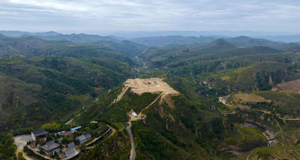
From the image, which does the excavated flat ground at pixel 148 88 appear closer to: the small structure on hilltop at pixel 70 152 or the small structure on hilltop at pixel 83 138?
the small structure on hilltop at pixel 83 138

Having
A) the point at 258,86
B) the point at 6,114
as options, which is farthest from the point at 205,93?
the point at 6,114

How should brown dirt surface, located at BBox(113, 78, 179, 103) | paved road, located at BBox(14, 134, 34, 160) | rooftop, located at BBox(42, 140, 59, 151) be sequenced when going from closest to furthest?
rooftop, located at BBox(42, 140, 59, 151) < paved road, located at BBox(14, 134, 34, 160) < brown dirt surface, located at BBox(113, 78, 179, 103)

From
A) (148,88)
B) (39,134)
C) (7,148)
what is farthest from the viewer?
(148,88)

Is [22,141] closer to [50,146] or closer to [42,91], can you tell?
[50,146]

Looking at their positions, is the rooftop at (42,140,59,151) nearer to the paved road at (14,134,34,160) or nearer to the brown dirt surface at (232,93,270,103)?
the paved road at (14,134,34,160)

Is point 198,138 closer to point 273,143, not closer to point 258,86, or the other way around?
point 273,143

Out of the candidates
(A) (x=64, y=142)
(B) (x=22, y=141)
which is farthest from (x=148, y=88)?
(B) (x=22, y=141)

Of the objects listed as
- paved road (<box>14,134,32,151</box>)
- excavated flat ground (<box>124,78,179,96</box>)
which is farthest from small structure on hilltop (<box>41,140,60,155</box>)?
excavated flat ground (<box>124,78,179,96</box>)

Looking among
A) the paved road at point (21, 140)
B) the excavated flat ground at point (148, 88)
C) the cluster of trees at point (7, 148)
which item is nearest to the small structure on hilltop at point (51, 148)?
the cluster of trees at point (7, 148)

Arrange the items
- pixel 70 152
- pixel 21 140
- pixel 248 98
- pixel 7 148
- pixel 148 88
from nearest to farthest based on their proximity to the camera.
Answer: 1. pixel 70 152
2. pixel 7 148
3. pixel 21 140
4. pixel 148 88
5. pixel 248 98
